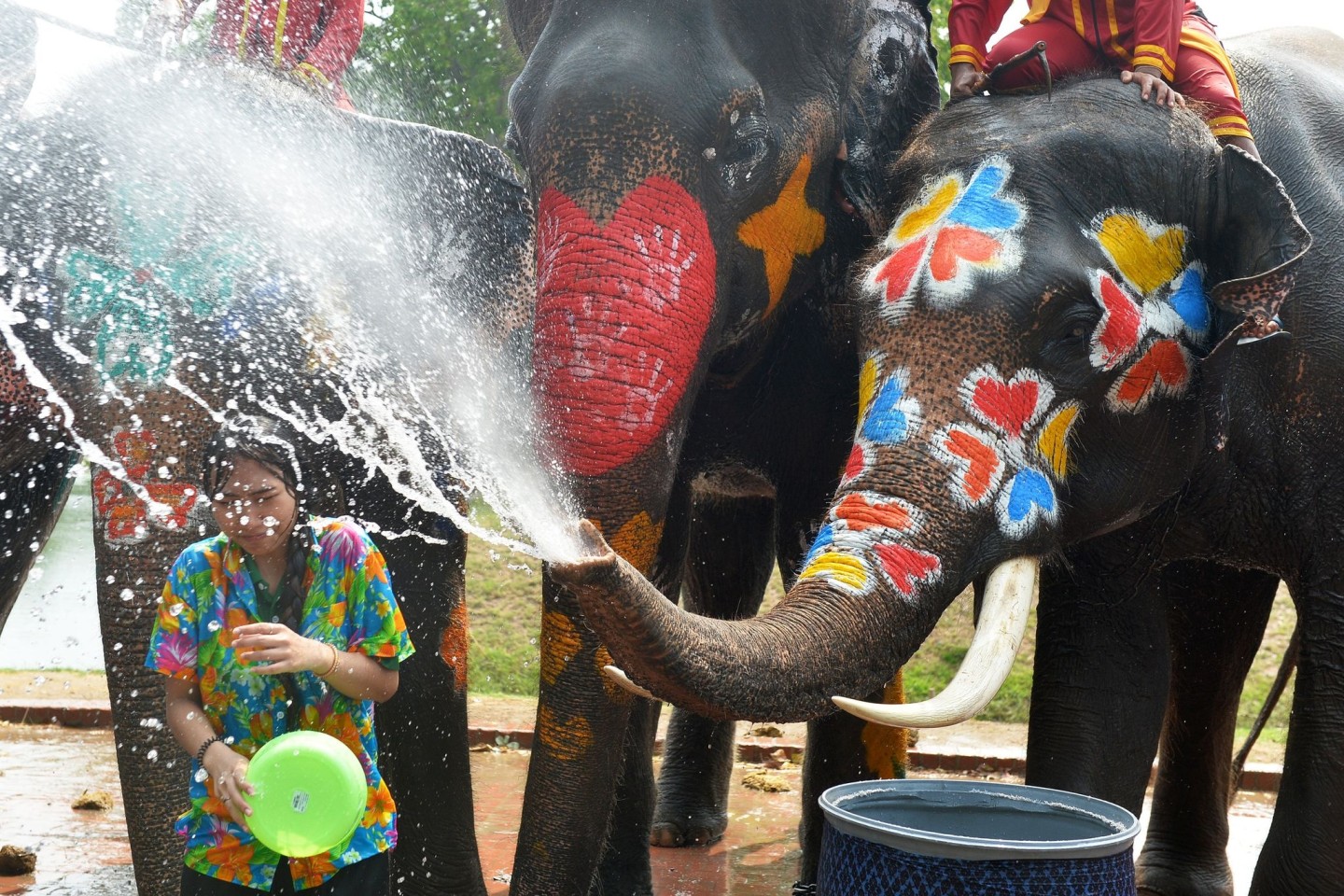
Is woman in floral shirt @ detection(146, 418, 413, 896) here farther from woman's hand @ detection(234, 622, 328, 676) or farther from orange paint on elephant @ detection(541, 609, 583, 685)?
orange paint on elephant @ detection(541, 609, 583, 685)

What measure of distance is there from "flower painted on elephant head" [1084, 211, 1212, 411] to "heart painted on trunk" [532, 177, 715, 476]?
845 mm

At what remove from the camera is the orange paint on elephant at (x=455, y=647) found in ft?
14.4

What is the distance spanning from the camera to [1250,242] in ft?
10.8

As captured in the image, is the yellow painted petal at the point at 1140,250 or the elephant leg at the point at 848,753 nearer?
the yellow painted petal at the point at 1140,250

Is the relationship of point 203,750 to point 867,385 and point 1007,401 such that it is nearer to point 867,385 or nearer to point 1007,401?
point 867,385

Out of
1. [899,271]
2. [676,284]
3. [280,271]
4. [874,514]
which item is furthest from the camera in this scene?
[280,271]

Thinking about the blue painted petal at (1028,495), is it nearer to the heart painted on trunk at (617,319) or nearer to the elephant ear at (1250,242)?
the elephant ear at (1250,242)

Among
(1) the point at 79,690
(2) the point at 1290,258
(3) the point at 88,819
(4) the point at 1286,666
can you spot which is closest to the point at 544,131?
(2) the point at 1290,258

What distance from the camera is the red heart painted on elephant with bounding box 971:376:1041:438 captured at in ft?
9.96

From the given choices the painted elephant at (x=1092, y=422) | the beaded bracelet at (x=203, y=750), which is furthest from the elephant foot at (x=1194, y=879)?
the beaded bracelet at (x=203, y=750)

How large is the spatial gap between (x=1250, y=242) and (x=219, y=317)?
7.86ft

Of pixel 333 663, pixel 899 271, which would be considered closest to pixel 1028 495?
pixel 899 271

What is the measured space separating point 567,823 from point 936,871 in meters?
1.09

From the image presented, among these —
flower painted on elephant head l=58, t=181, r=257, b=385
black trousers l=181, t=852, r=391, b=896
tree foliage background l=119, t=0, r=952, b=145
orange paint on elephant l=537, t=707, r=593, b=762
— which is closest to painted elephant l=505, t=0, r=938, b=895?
orange paint on elephant l=537, t=707, r=593, b=762
